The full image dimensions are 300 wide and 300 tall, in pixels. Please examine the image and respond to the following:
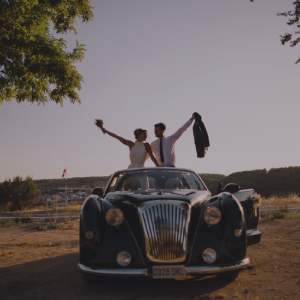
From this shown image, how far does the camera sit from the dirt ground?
10.8 ft

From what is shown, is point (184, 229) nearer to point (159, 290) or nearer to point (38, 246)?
point (159, 290)

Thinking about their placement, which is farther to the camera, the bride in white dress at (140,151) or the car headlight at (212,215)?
the bride in white dress at (140,151)

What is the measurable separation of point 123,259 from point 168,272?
1.69 ft

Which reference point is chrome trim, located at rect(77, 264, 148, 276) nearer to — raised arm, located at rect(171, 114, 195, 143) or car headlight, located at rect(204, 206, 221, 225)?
car headlight, located at rect(204, 206, 221, 225)

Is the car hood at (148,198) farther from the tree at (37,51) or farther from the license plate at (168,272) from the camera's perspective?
the tree at (37,51)

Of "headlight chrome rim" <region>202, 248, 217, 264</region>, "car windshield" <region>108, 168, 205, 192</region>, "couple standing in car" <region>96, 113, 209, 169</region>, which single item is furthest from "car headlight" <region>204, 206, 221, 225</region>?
"couple standing in car" <region>96, 113, 209, 169</region>

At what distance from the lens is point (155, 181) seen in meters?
4.94

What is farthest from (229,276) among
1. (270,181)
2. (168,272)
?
(270,181)

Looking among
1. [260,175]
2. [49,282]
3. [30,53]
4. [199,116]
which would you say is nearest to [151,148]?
[199,116]

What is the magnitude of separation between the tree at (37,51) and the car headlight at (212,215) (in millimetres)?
6336

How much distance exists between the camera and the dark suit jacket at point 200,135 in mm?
6488

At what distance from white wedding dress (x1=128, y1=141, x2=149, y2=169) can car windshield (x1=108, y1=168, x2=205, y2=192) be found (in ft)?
5.72

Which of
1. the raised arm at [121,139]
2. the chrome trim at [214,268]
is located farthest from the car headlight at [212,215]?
the raised arm at [121,139]

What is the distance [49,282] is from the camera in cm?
388
